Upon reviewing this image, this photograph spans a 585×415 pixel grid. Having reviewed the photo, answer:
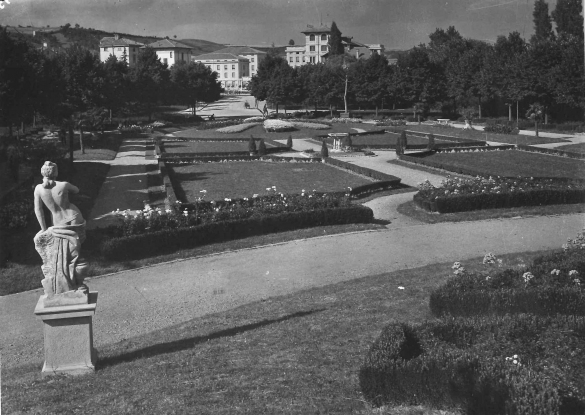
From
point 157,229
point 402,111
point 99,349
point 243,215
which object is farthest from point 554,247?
point 402,111

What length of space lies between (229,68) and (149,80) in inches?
3160

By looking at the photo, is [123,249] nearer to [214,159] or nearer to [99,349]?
[99,349]

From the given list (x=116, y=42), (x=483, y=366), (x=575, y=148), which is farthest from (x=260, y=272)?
(x=116, y=42)

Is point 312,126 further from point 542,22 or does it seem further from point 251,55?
point 251,55

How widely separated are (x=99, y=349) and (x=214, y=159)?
1018 inches

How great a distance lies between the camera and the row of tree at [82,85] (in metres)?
31.2

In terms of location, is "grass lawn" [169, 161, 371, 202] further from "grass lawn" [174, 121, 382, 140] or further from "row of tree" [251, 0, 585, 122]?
"row of tree" [251, 0, 585, 122]

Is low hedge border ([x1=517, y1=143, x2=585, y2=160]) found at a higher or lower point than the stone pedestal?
higher

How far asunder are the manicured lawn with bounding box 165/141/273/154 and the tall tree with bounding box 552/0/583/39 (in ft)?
99.1

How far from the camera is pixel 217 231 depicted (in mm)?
18375

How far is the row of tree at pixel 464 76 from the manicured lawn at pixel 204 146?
22.9 metres

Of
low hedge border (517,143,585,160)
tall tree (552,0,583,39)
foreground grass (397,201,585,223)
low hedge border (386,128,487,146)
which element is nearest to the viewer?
foreground grass (397,201,585,223)

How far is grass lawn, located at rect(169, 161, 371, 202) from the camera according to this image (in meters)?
Result: 26.7

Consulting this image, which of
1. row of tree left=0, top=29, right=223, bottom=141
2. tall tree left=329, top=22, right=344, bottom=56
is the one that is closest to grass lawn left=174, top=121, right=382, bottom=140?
row of tree left=0, top=29, right=223, bottom=141
